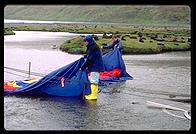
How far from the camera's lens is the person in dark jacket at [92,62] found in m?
17.3

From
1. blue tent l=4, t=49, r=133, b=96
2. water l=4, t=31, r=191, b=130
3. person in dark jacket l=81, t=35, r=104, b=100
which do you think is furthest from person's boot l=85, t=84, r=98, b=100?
water l=4, t=31, r=191, b=130

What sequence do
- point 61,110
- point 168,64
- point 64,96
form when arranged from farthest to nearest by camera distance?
point 168,64 < point 64,96 < point 61,110

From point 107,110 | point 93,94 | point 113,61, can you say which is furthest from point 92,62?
point 113,61

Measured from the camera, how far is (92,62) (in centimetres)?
1747

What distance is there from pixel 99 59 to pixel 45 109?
10.5ft

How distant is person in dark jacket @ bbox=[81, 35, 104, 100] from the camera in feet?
56.9

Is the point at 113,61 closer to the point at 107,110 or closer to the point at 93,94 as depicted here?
the point at 93,94

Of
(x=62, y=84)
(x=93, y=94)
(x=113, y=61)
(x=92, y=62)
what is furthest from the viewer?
(x=113, y=61)

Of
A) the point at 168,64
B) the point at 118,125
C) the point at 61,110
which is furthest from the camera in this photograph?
the point at 168,64

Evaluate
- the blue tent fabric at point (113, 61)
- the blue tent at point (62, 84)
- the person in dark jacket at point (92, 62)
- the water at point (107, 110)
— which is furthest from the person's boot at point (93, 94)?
the blue tent fabric at point (113, 61)

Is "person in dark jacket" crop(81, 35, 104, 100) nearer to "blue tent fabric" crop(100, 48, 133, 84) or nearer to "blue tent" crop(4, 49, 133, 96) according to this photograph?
"blue tent" crop(4, 49, 133, 96)

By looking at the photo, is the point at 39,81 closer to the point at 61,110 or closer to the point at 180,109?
the point at 61,110

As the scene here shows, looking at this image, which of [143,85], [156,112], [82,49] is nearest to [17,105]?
[156,112]

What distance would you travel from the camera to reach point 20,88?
18.9m
